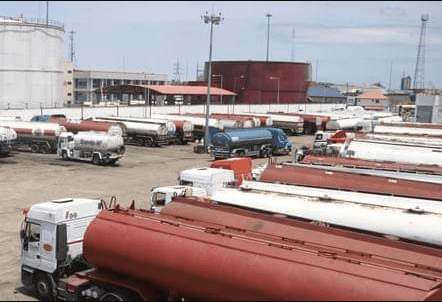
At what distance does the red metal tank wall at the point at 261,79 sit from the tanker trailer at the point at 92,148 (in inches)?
2521

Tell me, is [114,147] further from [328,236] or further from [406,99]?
[406,99]

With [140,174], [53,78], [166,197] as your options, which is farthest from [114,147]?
[53,78]

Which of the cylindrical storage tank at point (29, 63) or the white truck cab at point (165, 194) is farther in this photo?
the cylindrical storage tank at point (29, 63)

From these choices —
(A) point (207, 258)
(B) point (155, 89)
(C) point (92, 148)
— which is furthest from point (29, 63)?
(A) point (207, 258)

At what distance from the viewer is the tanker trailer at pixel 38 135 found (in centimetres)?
4609

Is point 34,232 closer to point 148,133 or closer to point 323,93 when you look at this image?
point 148,133

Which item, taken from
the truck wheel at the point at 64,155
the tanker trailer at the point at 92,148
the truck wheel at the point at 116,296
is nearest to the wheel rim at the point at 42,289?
the truck wheel at the point at 116,296

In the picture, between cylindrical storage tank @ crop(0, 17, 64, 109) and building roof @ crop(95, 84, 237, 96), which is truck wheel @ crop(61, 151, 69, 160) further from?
building roof @ crop(95, 84, 237, 96)

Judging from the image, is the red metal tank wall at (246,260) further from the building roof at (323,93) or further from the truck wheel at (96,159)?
the building roof at (323,93)

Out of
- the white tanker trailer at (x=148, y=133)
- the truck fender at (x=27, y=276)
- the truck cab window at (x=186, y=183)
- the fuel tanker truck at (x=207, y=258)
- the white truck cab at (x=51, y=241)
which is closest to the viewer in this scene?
the fuel tanker truck at (x=207, y=258)

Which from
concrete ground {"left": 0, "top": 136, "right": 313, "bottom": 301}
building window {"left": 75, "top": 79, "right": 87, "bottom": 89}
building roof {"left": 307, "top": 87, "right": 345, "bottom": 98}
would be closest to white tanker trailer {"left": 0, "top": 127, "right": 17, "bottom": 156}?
concrete ground {"left": 0, "top": 136, "right": 313, "bottom": 301}

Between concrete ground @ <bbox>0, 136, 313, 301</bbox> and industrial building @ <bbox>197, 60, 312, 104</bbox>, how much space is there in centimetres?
5548

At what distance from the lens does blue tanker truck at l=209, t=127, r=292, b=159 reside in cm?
4419

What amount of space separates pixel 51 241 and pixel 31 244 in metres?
0.91
